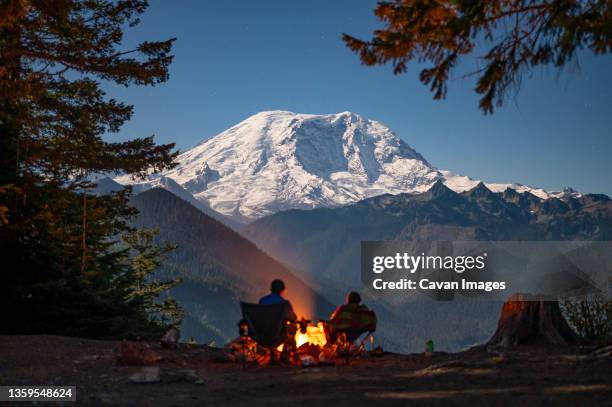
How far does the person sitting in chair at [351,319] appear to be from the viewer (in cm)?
846

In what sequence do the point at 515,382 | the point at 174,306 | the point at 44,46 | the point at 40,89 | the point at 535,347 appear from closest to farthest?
the point at 515,382
the point at 535,347
the point at 40,89
the point at 44,46
the point at 174,306

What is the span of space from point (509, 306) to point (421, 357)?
2.27 meters

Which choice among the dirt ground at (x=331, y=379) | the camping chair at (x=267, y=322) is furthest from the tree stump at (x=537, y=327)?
the camping chair at (x=267, y=322)

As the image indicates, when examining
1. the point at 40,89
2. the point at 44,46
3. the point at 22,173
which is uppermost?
the point at 44,46

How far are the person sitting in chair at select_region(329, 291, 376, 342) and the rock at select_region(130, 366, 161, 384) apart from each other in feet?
8.83

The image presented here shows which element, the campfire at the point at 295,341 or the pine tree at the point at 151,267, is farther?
the pine tree at the point at 151,267

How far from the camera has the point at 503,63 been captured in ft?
22.1

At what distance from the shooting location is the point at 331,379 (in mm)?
6738

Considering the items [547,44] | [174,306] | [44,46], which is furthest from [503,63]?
[174,306]

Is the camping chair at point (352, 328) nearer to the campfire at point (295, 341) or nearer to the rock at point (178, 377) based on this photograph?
the campfire at point (295, 341)

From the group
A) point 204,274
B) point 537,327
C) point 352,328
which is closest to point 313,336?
point 352,328

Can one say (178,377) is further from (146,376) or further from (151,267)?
(151,267)

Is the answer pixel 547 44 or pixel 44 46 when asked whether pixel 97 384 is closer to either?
pixel 547 44

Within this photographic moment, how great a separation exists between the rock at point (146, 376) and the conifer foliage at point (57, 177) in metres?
5.24
